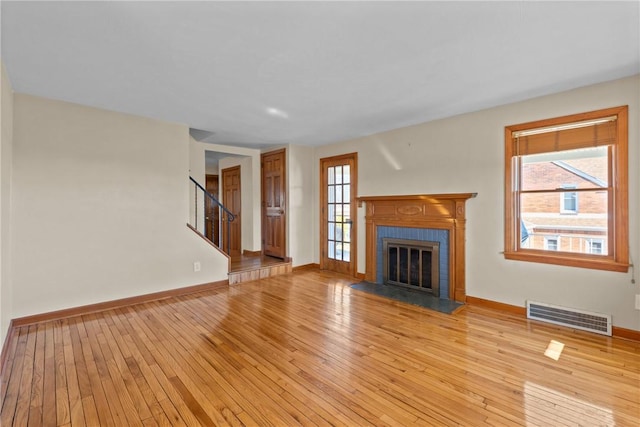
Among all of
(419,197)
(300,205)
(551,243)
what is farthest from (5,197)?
(551,243)

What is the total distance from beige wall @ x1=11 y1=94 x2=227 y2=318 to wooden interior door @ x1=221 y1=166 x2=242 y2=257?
226 cm

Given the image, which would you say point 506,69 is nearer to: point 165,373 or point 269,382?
point 269,382

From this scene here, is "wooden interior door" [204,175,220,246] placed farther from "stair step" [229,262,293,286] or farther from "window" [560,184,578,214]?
"window" [560,184,578,214]

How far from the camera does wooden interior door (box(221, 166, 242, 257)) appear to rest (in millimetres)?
6566

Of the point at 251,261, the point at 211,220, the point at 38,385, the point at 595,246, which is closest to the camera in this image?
the point at 38,385

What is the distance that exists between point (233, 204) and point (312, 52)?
4.98 meters

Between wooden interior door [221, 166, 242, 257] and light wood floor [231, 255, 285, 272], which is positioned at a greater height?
wooden interior door [221, 166, 242, 257]

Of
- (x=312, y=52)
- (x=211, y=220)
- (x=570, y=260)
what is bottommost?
(x=570, y=260)

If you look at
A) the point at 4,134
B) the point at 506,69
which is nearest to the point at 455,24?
the point at 506,69

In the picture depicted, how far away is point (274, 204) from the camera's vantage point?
19.7 feet

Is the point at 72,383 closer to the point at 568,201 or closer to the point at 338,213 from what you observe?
the point at 338,213

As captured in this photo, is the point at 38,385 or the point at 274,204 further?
the point at 274,204

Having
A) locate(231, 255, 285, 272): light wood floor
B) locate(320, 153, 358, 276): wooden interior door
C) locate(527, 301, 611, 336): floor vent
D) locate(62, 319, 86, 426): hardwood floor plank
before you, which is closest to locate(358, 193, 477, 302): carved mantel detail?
locate(320, 153, 358, 276): wooden interior door

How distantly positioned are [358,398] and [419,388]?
450mm
